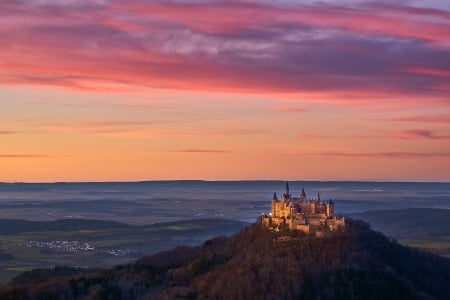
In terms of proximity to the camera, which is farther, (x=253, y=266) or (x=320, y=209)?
(x=320, y=209)

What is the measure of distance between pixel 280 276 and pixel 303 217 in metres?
18.7

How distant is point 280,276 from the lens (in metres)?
101

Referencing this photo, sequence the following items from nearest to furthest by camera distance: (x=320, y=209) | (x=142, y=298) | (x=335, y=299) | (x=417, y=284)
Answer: (x=335, y=299) < (x=142, y=298) < (x=417, y=284) < (x=320, y=209)

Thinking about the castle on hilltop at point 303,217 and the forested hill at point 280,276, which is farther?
the castle on hilltop at point 303,217

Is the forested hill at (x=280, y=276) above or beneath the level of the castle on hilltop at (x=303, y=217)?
beneath

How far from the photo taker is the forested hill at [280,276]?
99.1m

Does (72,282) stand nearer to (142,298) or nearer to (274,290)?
(142,298)

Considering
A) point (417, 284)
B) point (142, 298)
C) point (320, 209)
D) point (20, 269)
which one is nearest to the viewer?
point (142, 298)

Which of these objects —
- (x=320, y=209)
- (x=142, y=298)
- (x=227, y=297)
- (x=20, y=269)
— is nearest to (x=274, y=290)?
(x=227, y=297)

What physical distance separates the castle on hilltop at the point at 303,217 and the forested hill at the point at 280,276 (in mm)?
1839

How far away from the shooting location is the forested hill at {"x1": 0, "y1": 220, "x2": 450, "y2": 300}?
99.1 metres

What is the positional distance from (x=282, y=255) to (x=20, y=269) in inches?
3429

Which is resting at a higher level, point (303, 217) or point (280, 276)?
point (303, 217)

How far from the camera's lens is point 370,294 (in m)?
96.8
